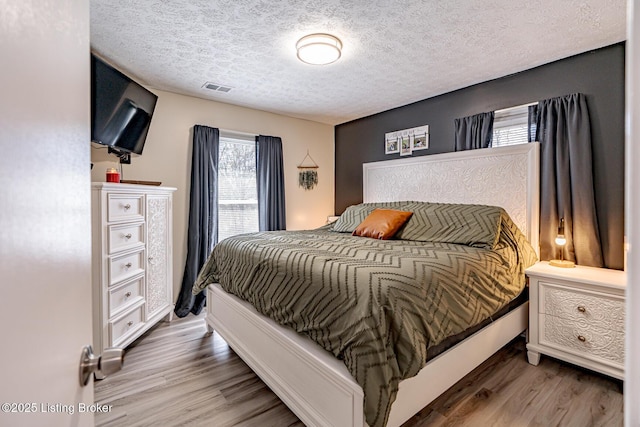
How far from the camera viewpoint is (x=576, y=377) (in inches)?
80.6

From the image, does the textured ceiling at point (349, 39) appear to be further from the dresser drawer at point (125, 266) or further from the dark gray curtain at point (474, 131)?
the dresser drawer at point (125, 266)

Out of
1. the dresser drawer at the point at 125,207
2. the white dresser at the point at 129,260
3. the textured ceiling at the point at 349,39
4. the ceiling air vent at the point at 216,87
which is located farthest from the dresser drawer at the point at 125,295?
the ceiling air vent at the point at 216,87

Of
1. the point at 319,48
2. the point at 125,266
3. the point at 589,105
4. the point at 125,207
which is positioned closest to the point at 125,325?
the point at 125,266

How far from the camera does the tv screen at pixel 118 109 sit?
7.17 feet

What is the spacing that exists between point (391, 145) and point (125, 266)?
3.19 meters

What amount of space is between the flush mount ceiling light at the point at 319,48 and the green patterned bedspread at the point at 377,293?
4.66 feet

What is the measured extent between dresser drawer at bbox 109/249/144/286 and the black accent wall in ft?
10.2

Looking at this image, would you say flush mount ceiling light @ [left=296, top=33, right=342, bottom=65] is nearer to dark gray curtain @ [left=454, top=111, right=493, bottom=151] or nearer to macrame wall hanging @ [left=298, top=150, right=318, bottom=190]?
dark gray curtain @ [left=454, top=111, right=493, bottom=151]

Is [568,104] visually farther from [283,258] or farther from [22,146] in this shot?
[22,146]

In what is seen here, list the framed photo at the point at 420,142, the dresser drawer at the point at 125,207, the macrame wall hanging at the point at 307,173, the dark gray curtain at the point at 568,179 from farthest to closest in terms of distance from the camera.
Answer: the macrame wall hanging at the point at 307,173 < the framed photo at the point at 420,142 < the dark gray curtain at the point at 568,179 < the dresser drawer at the point at 125,207

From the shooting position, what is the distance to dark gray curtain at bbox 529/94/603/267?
2340 millimetres

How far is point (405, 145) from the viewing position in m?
3.74

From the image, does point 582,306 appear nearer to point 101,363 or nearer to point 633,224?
point 633,224

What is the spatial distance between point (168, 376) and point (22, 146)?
2.18m
